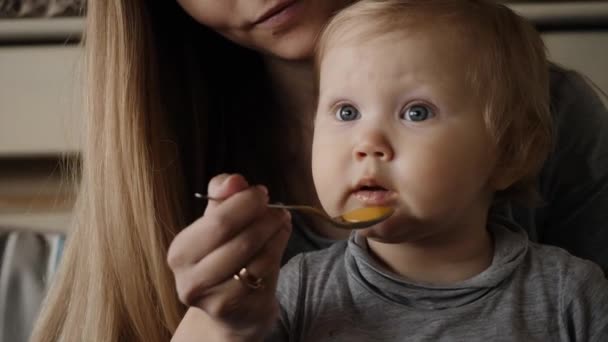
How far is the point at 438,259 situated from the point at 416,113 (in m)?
0.14

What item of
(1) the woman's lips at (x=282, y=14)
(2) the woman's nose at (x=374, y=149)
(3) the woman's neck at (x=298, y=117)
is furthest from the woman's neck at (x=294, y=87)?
(2) the woman's nose at (x=374, y=149)

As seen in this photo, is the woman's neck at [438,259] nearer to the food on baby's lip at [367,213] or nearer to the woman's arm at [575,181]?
the food on baby's lip at [367,213]

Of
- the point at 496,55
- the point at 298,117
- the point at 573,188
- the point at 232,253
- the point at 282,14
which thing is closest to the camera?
the point at 232,253

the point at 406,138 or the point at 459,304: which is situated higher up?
the point at 406,138

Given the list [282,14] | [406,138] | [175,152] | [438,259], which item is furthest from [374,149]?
[175,152]

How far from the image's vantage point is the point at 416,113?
67 cm

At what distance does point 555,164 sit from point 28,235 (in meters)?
0.84

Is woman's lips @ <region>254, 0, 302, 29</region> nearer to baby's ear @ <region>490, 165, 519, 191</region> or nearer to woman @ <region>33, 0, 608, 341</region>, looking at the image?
woman @ <region>33, 0, 608, 341</region>

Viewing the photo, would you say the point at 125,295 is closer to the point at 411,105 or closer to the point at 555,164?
the point at 411,105

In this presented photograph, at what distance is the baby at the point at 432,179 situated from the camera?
2.20 feet

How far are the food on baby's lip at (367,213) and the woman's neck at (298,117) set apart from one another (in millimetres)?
417

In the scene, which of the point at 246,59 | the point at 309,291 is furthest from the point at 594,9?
the point at 309,291

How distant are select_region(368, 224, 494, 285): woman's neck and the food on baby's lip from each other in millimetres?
82

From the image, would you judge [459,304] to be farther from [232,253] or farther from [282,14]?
[282,14]
